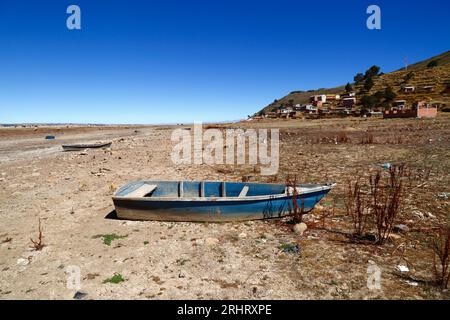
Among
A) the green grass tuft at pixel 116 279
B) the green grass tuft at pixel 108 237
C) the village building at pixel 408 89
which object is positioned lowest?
the green grass tuft at pixel 116 279

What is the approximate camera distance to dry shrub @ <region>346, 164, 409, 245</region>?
587 centimetres

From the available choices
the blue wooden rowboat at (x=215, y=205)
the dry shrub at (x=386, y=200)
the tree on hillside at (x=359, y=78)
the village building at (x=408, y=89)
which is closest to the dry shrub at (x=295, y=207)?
the blue wooden rowboat at (x=215, y=205)

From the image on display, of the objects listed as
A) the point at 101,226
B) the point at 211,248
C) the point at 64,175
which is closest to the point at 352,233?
the point at 211,248

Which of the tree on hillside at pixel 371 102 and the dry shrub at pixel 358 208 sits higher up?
the tree on hillside at pixel 371 102

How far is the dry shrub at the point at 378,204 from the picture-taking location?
5871mm

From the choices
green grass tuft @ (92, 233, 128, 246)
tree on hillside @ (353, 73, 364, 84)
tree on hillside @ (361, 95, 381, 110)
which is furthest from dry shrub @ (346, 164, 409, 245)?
tree on hillside @ (353, 73, 364, 84)

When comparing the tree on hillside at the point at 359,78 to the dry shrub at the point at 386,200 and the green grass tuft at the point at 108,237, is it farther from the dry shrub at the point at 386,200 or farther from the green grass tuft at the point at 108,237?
the green grass tuft at the point at 108,237

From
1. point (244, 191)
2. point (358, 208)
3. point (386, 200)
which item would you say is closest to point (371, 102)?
point (244, 191)

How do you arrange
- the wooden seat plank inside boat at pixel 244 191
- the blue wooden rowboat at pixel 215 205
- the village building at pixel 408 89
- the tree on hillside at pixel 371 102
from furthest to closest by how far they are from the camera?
the village building at pixel 408 89
the tree on hillside at pixel 371 102
the wooden seat plank inside boat at pixel 244 191
the blue wooden rowboat at pixel 215 205

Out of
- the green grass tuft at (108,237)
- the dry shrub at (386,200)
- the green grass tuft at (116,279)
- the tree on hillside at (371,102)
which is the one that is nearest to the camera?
the green grass tuft at (116,279)

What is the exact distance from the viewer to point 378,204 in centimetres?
827

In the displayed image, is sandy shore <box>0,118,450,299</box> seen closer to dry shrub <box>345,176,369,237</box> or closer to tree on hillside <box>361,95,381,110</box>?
dry shrub <box>345,176,369,237</box>
